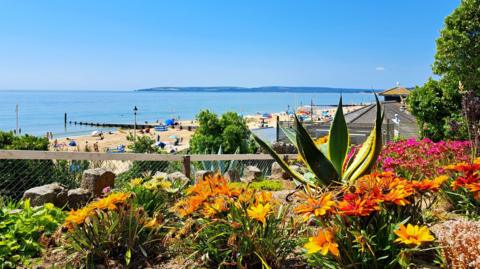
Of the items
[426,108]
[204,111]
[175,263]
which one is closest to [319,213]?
[175,263]

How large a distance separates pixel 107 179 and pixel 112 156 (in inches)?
12.2

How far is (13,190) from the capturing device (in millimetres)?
6043

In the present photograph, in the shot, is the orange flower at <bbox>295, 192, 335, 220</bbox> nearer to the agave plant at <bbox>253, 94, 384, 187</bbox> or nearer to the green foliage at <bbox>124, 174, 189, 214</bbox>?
the agave plant at <bbox>253, 94, 384, 187</bbox>

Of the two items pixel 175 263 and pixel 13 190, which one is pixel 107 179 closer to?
pixel 13 190

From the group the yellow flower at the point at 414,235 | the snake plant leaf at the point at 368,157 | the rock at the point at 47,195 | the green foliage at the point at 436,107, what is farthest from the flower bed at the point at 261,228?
the green foliage at the point at 436,107

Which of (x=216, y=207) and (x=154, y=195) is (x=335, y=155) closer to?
(x=216, y=207)

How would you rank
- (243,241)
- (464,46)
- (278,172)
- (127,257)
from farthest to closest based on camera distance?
(464,46) < (278,172) < (127,257) < (243,241)

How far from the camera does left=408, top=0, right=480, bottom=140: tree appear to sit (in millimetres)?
11242

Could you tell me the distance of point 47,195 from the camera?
4250 mm

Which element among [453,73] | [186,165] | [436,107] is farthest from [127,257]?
[453,73]

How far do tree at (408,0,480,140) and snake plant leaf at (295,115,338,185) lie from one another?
9319 mm

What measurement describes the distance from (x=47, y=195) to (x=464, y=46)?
11.3 meters

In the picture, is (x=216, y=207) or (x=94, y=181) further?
(x=94, y=181)

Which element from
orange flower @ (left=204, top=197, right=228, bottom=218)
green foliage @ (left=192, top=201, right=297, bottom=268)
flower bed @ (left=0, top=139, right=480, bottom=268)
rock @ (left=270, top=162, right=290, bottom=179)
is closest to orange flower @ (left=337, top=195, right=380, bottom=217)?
flower bed @ (left=0, top=139, right=480, bottom=268)
